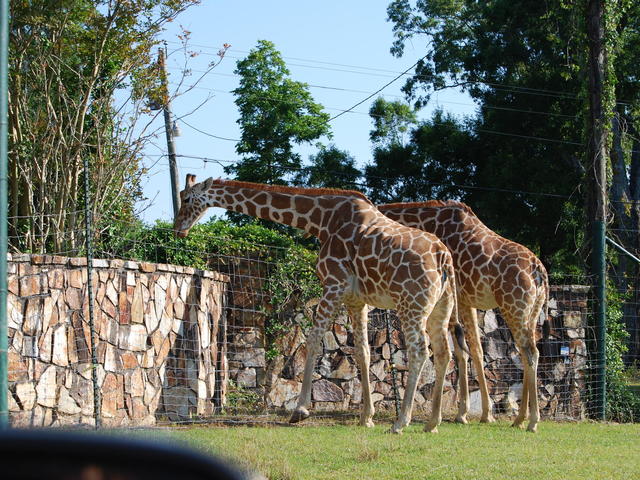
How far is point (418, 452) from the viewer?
28.6ft

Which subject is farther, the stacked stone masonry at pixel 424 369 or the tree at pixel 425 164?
the tree at pixel 425 164

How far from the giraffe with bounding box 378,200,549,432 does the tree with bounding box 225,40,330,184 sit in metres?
17.6

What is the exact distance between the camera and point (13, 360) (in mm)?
10625

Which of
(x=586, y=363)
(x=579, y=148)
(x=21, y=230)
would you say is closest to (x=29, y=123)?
(x=21, y=230)

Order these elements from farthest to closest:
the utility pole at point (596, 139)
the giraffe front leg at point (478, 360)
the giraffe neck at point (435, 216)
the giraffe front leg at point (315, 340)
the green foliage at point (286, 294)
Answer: the utility pole at point (596, 139) < the green foliage at point (286, 294) < the giraffe neck at point (435, 216) < the giraffe front leg at point (478, 360) < the giraffe front leg at point (315, 340)

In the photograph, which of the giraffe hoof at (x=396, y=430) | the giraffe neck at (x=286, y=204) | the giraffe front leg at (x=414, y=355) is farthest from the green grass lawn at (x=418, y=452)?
the giraffe neck at (x=286, y=204)

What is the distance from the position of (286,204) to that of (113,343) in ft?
9.70

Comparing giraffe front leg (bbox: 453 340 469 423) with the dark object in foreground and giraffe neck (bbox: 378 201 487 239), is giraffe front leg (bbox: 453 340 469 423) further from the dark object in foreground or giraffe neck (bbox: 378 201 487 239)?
the dark object in foreground

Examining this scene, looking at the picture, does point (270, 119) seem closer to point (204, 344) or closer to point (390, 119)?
point (390, 119)

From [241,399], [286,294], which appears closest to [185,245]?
[286,294]

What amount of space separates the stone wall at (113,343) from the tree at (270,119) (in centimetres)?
1789

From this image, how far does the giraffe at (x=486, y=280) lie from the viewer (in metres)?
12.0

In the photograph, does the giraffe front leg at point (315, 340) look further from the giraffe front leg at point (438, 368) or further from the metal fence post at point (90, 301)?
the metal fence post at point (90, 301)

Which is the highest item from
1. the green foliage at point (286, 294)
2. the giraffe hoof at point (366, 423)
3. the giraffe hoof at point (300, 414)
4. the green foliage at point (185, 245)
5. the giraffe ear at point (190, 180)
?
the giraffe ear at point (190, 180)
